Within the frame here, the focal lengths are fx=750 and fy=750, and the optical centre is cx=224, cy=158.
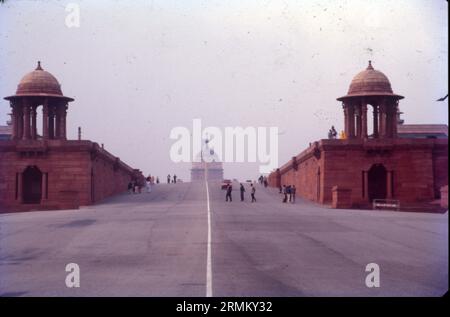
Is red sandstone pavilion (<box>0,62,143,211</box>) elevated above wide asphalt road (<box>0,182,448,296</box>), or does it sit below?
above

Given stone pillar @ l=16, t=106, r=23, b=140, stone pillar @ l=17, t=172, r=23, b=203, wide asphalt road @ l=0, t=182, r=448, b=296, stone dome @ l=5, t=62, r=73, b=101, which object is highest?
stone dome @ l=5, t=62, r=73, b=101

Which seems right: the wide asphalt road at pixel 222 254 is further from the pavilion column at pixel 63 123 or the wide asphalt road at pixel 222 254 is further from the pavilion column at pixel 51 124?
the pavilion column at pixel 51 124

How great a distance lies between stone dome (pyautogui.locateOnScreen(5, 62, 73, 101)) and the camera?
5462cm

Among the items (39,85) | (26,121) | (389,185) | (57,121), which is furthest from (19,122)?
(389,185)

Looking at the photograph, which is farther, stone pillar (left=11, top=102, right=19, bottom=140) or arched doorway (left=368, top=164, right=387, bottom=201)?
stone pillar (left=11, top=102, right=19, bottom=140)

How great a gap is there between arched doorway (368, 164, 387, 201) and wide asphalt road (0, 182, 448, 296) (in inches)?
703

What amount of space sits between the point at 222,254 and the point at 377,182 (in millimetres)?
35458

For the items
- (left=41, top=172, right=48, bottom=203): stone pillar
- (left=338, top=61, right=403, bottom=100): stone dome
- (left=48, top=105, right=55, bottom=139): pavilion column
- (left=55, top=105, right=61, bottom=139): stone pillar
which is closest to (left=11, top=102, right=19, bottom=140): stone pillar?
(left=48, top=105, right=55, bottom=139): pavilion column

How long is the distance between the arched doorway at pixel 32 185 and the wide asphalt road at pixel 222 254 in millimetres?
17185

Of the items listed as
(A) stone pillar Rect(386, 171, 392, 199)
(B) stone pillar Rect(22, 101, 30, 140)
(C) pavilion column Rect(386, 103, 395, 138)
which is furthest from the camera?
(C) pavilion column Rect(386, 103, 395, 138)

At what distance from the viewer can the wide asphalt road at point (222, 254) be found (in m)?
14.2

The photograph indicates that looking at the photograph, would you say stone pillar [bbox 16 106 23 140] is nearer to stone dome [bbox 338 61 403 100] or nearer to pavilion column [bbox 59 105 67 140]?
pavilion column [bbox 59 105 67 140]

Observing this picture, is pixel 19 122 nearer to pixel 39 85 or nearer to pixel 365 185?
pixel 39 85
